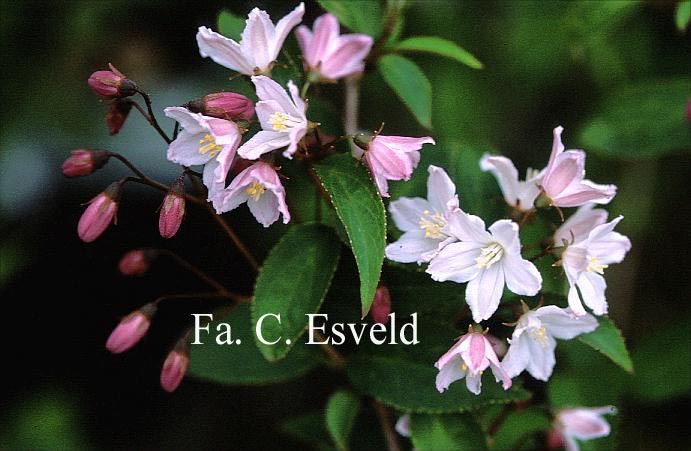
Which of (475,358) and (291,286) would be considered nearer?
(475,358)

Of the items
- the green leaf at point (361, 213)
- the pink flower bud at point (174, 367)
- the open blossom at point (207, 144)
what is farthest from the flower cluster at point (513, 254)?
the pink flower bud at point (174, 367)

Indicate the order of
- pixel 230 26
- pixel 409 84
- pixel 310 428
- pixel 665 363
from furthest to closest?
pixel 665 363 → pixel 310 428 → pixel 409 84 → pixel 230 26

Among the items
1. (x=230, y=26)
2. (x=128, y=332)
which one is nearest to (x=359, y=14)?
(x=230, y=26)

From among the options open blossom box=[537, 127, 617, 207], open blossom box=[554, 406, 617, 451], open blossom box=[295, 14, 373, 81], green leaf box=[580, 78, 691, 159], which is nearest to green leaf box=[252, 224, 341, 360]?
open blossom box=[295, 14, 373, 81]

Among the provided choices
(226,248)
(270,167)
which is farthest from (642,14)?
(270,167)

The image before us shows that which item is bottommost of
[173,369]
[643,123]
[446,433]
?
[446,433]

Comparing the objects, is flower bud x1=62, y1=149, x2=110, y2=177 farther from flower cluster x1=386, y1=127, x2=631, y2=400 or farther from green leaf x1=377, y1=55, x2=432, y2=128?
green leaf x1=377, y1=55, x2=432, y2=128

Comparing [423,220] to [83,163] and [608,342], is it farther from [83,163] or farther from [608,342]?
[83,163]
